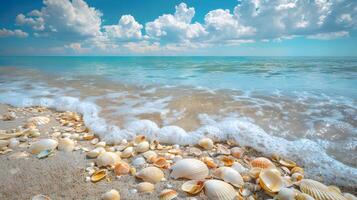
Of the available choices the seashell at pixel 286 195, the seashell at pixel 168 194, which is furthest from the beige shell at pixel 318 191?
the seashell at pixel 168 194

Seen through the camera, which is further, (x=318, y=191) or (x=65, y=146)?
(x=65, y=146)

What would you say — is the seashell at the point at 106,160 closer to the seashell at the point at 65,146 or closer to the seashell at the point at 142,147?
the seashell at the point at 142,147

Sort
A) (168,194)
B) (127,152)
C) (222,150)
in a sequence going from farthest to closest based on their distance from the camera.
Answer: (222,150) < (127,152) < (168,194)

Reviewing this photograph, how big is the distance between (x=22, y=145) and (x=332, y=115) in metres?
6.71

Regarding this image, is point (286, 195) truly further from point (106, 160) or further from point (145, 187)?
point (106, 160)

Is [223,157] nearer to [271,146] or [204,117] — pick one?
[271,146]

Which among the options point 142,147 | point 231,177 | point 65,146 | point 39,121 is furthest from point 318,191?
point 39,121

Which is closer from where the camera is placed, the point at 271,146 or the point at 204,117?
the point at 271,146

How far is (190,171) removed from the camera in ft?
7.56

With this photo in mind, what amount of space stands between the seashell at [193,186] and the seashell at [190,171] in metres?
0.13

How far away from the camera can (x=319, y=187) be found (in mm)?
2031

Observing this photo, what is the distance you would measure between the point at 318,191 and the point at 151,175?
1824 millimetres

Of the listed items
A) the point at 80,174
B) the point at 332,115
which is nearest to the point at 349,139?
the point at 332,115

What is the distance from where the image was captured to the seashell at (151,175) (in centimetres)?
228
